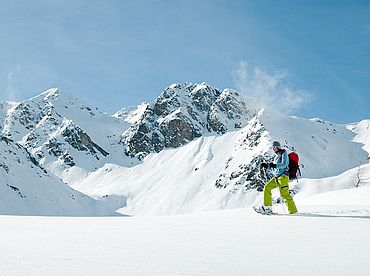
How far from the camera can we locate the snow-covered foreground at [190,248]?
16.8 feet

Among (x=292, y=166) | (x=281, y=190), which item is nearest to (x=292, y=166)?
(x=292, y=166)

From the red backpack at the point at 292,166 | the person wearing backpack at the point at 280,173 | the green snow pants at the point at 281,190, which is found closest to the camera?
the green snow pants at the point at 281,190

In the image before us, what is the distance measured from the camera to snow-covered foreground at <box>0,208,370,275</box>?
5.11 m

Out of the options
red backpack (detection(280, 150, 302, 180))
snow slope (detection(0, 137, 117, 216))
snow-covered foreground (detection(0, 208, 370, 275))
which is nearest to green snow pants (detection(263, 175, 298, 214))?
red backpack (detection(280, 150, 302, 180))

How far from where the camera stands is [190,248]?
254 inches

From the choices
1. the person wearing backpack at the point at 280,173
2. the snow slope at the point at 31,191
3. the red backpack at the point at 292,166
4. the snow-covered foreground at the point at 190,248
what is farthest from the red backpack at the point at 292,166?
the snow slope at the point at 31,191

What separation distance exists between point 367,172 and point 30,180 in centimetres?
10659

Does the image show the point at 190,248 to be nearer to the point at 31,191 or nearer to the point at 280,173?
the point at 280,173

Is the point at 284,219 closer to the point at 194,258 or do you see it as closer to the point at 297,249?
the point at 297,249

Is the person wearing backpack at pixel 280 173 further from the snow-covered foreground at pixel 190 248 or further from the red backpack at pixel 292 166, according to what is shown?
the snow-covered foreground at pixel 190 248

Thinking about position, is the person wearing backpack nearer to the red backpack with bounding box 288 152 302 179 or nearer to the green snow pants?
the green snow pants

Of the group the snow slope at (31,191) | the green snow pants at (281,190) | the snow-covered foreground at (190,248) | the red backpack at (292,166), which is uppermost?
the red backpack at (292,166)

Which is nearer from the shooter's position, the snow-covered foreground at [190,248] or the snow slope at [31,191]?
the snow-covered foreground at [190,248]

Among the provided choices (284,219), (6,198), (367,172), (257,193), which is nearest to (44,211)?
(6,198)
